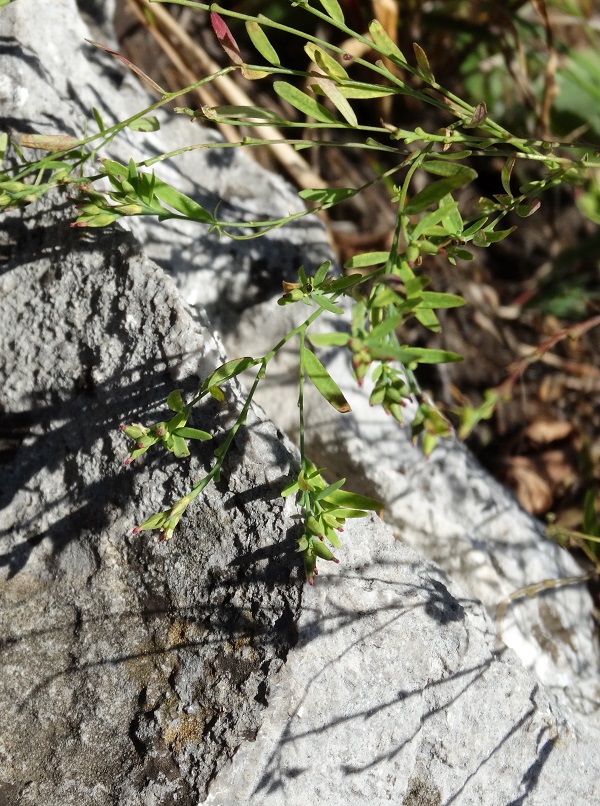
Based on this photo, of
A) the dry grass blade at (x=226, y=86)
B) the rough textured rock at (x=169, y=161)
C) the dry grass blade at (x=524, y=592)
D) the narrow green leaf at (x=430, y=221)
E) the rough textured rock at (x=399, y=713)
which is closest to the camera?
the narrow green leaf at (x=430, y=221)

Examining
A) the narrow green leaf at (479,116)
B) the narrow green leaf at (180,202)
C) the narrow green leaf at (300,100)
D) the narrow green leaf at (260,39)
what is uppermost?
the narrow green leaf at (260,39)

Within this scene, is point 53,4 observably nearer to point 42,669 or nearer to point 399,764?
point 42,669

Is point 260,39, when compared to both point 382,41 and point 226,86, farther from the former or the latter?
point 226,86

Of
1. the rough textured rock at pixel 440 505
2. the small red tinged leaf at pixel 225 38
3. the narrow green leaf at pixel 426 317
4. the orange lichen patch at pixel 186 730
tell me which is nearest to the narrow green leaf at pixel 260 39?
the small red tinged leaf at pixel 225 38

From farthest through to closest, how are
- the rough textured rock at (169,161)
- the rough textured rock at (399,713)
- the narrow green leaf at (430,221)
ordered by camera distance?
1. the rough textured rock at (169,161)
2. the rough textured rock at (399,713)
3. the narrow green leaf at (430,221)

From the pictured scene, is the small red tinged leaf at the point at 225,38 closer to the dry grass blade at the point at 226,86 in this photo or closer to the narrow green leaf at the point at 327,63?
the narrow green leaf at the point at 327,63

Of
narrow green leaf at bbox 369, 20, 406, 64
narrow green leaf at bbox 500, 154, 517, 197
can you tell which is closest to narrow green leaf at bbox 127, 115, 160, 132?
narrow green leaf at bbox 369, 20, 406, 64

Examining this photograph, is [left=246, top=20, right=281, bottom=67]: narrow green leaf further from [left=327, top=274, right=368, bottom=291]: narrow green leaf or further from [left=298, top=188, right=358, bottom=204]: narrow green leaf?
[left=327, top=274, right=368, bottom=291]: narrow green leaf
